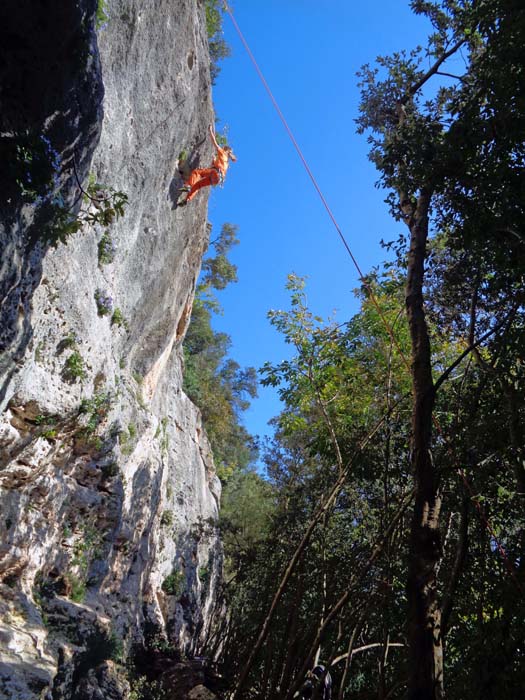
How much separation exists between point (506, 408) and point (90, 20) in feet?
16.9

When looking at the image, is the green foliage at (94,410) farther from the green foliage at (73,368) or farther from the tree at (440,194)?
the tree at (440,194)

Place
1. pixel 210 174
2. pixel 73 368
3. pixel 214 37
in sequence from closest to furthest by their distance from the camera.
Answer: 1. pixel 73 368
2. pixel 210 174
3. pixel 214 37

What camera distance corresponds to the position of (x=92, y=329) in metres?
9.16

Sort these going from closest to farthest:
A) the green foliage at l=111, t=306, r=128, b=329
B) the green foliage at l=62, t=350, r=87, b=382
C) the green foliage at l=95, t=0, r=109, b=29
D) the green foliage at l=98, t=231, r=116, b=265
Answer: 1. the green foliage at l=95, t=0, r=109, b=29
2. the green foliage at l=62, t=350, r=87, b=382
3. the green foliage at l=98, t=231, r=116, b=265
4. the green foliage at l=111, t=306, r=128, b=329

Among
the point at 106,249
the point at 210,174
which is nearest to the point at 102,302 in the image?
the point at 106,249

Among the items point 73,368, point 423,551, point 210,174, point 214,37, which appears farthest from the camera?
point 214,37

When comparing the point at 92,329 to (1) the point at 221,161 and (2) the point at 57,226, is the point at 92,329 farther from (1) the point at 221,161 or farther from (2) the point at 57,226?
(1) the point at 221,161

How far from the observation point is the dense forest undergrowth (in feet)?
10.4

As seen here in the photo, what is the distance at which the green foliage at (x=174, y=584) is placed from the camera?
45.2ft

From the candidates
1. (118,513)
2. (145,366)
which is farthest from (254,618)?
(145,366)

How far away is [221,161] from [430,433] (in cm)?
1205

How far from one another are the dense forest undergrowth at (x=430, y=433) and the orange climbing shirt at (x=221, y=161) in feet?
19.2

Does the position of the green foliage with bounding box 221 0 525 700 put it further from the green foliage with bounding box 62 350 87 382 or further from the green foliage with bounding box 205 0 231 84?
the green foliage with bounding box 205 0 231 84

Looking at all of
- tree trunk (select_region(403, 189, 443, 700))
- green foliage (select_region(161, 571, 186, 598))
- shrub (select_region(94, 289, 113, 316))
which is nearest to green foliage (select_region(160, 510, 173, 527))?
green foliage (select_region(161, 571, 186, 598))
